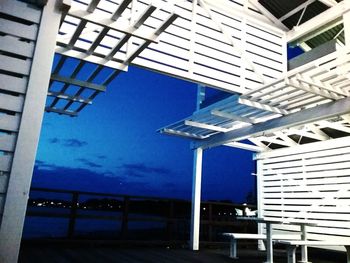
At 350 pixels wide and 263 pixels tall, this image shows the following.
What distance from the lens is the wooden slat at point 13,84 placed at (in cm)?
201

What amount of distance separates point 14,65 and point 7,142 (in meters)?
0.51

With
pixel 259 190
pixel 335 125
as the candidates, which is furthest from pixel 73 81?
pixel 259 190

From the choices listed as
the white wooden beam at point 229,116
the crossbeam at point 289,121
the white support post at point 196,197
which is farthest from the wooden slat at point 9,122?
the white support post at point 196,197

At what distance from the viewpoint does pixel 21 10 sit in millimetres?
2156

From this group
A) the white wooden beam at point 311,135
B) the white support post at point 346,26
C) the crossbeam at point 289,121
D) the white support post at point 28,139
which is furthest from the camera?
the white wooden beam at point 311,135

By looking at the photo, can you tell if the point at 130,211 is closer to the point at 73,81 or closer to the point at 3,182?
the point at 73,81

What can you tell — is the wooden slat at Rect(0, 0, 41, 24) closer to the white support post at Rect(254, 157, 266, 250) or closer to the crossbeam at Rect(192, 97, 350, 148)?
the crossbeam at Rect(192, 97, 350, 148)

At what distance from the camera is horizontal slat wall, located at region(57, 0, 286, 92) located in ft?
16.0

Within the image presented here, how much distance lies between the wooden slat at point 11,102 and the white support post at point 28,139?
4cm

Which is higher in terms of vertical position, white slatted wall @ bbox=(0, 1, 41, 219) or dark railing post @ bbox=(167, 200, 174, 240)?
white slatted wall @ bbox=(0, 1, 41, 219)

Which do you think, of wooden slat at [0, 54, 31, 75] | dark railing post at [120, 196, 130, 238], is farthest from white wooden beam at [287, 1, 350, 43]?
wooden slat at [0, 54, 31, 75]

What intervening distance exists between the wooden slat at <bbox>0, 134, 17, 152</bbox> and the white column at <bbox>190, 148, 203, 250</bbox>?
598 centimetres

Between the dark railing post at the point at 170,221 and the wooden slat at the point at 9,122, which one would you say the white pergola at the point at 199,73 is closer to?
the wooden slat at the point at 9,122

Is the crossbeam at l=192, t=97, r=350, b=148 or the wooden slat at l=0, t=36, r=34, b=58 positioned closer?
the wooden slat at l=0, t=36, r=34, b=58
